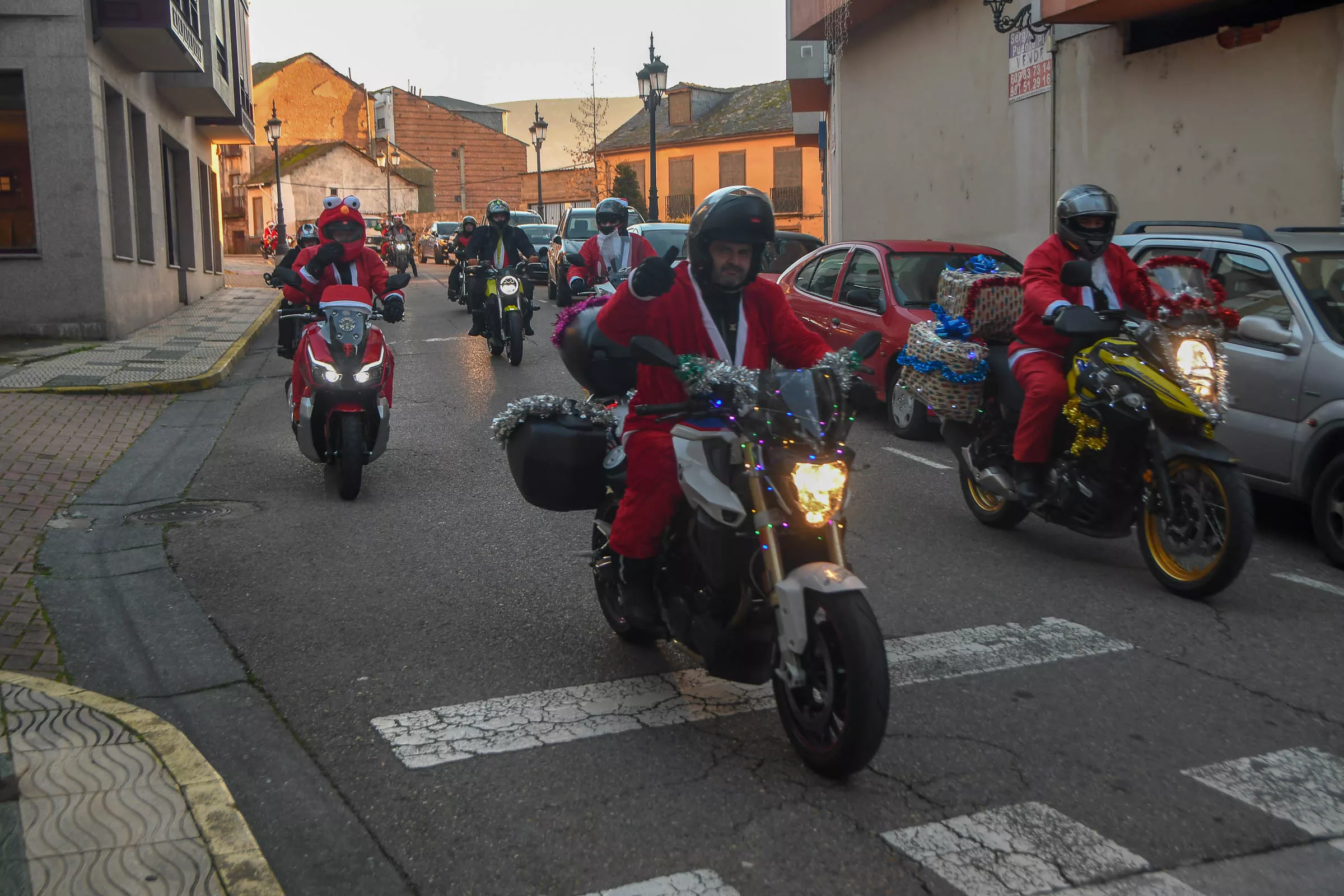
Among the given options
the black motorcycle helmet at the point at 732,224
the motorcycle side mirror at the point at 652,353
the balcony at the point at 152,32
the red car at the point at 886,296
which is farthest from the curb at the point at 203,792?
the balcony at the point at 152,32

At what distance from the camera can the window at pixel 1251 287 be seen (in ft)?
23.5

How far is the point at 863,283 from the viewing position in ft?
36.4

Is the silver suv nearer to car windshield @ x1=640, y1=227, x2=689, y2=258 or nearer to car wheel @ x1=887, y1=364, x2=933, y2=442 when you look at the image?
car wheel @ x1=887, y1=364, x2=933, y2=442

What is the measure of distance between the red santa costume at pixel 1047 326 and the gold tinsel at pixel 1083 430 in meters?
0.10

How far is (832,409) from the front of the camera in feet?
12.9

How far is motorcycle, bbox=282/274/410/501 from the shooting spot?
8164 mm

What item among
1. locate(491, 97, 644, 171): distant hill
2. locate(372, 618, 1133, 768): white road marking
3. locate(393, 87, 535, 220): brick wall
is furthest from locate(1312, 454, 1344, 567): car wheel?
locate(491, 97, 644, 171): distant hill

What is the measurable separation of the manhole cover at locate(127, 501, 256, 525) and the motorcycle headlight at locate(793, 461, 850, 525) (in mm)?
4873

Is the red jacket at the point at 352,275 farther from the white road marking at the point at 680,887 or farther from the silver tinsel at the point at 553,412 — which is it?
the white road marking at the point at 680,887

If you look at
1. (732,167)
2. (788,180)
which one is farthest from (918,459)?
(732,167)

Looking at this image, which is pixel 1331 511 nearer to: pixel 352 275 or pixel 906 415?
pixel 906 415

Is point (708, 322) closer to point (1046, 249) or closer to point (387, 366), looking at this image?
point (1046, 249)

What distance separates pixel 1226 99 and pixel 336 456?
28.9 ft

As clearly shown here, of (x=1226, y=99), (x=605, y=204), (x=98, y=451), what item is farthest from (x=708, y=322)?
(x=1226, y=99)
